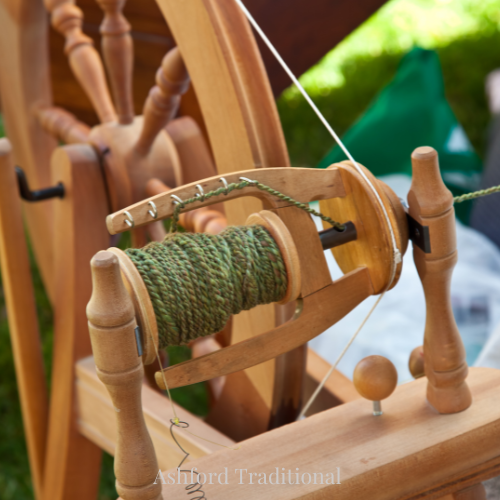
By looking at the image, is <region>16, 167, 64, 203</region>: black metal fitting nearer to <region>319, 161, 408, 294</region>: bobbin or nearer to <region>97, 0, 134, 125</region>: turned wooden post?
<region>97, 0, 134, 125</region>: turned wooden post

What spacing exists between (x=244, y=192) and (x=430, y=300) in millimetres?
183

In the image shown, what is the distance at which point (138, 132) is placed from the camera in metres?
0.84

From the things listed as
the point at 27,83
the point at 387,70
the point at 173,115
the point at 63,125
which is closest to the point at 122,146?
the point at 173,115

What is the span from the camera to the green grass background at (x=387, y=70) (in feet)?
7.33

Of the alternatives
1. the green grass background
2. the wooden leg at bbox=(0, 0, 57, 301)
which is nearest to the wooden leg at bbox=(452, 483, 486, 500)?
the wooden leg at bbox=(0, 0, 57, 301)

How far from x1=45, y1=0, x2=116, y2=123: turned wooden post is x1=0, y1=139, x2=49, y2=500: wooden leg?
15 centimetres

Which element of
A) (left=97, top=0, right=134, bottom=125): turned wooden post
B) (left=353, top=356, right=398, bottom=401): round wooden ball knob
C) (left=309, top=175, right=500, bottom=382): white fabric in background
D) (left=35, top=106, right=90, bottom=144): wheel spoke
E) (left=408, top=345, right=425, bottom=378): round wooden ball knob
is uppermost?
(left=97, top=0, right=134, bottom=125): turned wooden post

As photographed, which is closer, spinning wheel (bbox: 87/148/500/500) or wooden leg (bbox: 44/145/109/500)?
spinning wheel (bbox: 87/148/500/500)

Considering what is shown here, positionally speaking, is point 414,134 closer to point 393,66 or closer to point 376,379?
point 393,66

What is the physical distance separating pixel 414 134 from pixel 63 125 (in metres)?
1.05

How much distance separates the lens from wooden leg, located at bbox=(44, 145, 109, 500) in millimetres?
819

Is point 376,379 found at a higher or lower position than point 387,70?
lower

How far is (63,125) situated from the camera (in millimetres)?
975

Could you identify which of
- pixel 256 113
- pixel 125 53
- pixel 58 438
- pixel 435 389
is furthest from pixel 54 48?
pixel 435 389
